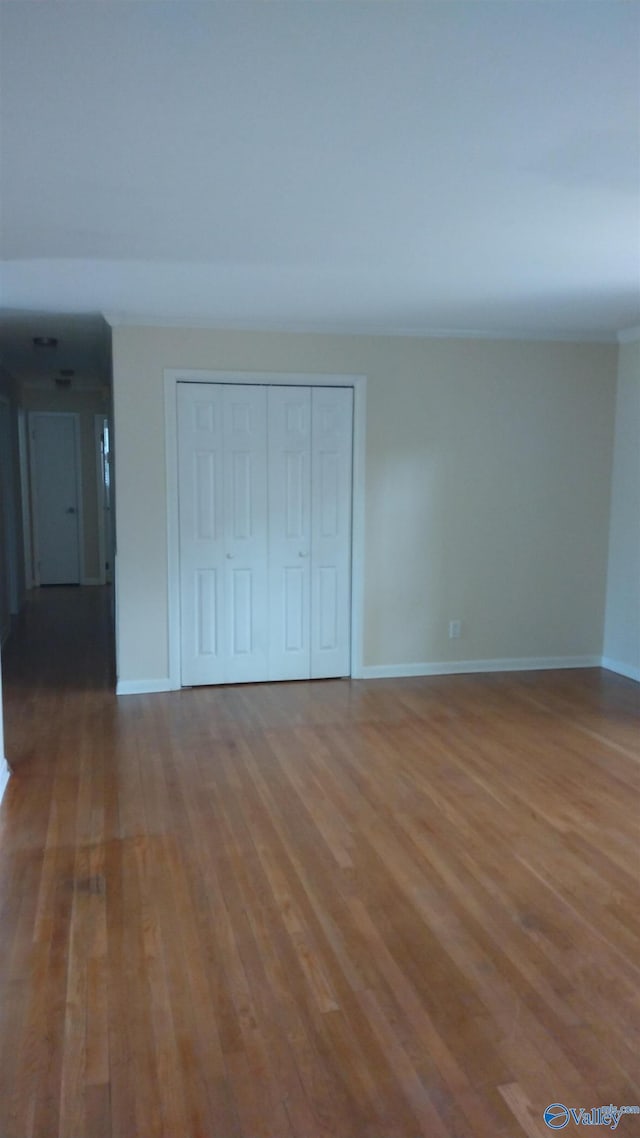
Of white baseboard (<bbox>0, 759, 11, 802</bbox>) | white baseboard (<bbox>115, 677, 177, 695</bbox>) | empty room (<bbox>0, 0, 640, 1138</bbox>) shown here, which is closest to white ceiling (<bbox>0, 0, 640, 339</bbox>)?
empty room (<bbox>0, 0, 640, 1138</bbox>)

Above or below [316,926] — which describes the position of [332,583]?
above

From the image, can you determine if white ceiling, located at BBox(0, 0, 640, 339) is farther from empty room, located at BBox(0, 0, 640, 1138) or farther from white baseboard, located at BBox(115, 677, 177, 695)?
white baseboard, located at BBox(115, 677, 177, 695)

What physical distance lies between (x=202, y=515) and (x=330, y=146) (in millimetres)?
3260

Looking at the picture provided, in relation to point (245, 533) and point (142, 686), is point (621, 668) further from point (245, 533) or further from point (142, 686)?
point (142, 686)

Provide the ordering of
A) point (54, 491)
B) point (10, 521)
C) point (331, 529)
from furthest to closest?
1. point (54, 491)
2. point (10, 521)
3. point (331, 529)

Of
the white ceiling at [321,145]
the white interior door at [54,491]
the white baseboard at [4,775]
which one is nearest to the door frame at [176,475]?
the white ceiling at [321,145]

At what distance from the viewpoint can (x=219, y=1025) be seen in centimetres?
217

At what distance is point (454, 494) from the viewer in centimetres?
568

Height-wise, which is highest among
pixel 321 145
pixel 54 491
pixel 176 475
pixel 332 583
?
pixel 321 145

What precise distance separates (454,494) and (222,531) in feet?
5.55

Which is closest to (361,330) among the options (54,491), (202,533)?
(202,533)

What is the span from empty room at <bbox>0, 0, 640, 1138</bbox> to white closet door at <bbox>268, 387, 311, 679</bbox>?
0.08 ft

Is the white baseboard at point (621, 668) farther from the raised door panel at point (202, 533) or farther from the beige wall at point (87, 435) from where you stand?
the beige wall at point (87, 435)

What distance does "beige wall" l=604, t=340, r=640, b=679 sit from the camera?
18.7ft
